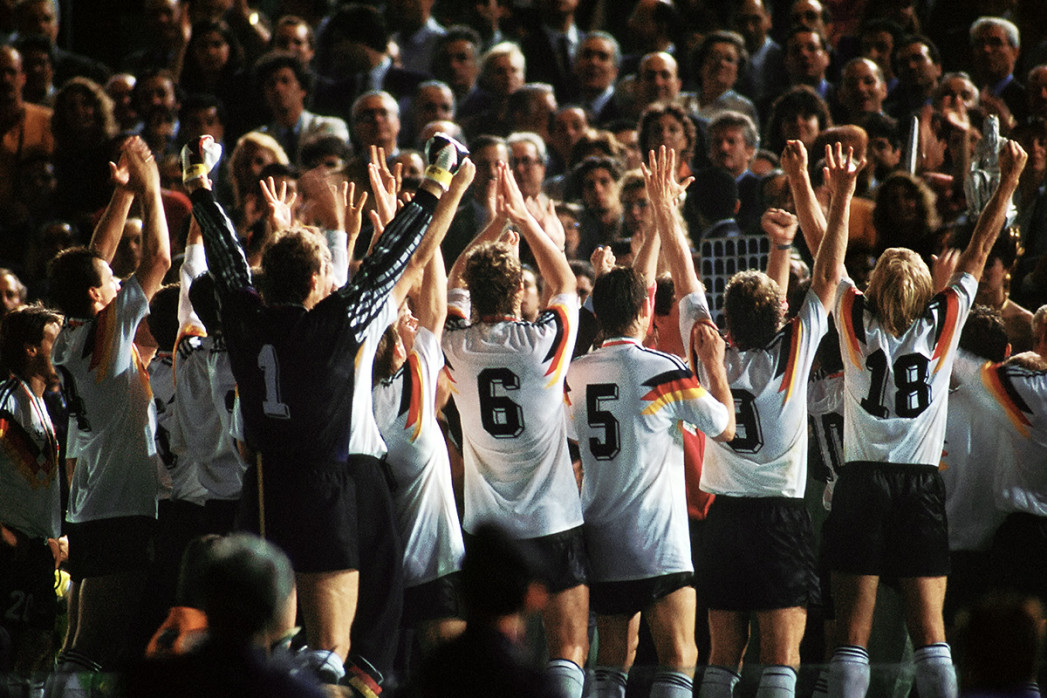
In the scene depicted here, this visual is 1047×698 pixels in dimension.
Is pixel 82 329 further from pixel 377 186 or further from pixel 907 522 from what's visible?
pixel 907 522

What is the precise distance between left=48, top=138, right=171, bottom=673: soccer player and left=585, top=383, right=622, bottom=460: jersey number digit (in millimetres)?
2244

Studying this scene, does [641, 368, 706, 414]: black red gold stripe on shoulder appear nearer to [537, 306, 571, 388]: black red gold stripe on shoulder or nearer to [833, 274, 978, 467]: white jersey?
[537, 306, 571, 388]: black red gold stripe on shoulder

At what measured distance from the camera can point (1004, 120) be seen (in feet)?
31.3

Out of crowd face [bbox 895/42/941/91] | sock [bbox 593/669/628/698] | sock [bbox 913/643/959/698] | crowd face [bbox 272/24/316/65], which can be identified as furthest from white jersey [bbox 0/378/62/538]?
crowd face [bbox 895/42/941/91]

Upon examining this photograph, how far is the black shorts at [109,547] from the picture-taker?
6.42 metres

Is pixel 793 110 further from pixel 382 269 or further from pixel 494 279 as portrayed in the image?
pixel 382 269

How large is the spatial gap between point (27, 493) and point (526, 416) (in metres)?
2.92

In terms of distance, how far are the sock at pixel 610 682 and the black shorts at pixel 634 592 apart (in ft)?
0.90

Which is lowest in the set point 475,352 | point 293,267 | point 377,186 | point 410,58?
point 475,352

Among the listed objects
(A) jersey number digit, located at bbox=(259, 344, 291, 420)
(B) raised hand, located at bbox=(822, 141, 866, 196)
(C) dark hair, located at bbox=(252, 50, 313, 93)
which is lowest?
(A) jersey number digit, located at bbox=(259, 344, 291, 420)

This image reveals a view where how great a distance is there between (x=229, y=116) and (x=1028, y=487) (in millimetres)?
7757

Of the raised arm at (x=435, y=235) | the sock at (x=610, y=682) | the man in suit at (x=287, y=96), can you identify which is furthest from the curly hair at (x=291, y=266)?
the man in suit at (x=287, y=96)

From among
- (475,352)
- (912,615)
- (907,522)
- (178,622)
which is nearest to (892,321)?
(907,522)

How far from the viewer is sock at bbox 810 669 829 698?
600cm
